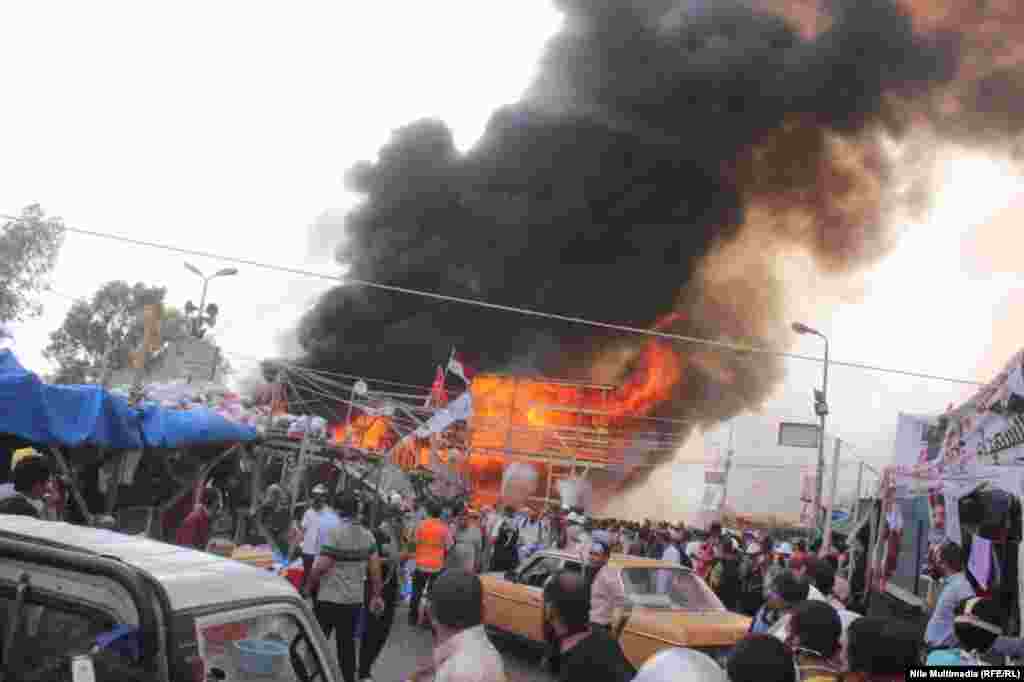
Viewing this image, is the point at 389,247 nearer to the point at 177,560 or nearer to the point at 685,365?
the point at 685,365

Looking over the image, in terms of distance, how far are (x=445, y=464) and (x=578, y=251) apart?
22694 millimetres

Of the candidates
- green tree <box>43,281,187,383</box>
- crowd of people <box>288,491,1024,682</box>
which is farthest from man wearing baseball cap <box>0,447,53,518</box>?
green tree <box>43,281,187,383</box>

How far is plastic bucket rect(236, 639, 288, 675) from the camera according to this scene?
2.46 m

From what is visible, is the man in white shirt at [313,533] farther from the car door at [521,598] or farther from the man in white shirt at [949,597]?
the man in white shirt at [949,597]

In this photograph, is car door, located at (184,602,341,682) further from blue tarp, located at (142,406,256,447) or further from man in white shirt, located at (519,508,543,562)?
man in white shirt, located at (519,508,543,562)

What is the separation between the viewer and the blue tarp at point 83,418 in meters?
7.49

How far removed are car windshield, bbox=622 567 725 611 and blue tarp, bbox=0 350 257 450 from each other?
5494 mm

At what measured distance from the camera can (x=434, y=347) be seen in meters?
38.0

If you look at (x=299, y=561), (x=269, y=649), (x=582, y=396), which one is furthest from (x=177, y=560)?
(x=582, y=396)

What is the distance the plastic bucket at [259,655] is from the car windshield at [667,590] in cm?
560

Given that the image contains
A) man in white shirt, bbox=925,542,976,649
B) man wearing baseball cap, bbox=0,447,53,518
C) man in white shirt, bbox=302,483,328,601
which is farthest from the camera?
man in white shirt, bbox=302,483,328,601

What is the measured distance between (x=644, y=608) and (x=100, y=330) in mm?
46701

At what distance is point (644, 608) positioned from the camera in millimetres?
7648

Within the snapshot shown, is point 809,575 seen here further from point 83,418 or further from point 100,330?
point 100,330
